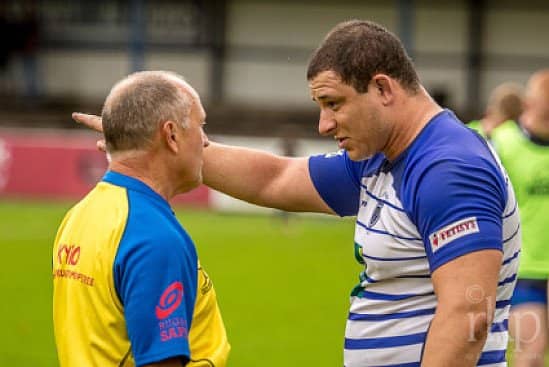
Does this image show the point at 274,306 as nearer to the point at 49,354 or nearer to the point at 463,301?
the point at 49,354

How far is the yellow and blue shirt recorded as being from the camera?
12.0 ft

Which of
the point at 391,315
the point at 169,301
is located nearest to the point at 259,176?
the point at 391,315

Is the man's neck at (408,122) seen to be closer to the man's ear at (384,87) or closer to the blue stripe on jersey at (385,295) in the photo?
the man's ear at (384,87)

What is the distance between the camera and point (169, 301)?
145 inches

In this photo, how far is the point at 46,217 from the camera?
22.0 meters

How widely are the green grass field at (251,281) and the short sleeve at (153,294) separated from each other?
280 inches

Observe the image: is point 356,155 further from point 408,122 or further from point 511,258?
point 511,258

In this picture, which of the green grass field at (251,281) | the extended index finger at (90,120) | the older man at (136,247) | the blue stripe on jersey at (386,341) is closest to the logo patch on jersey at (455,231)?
the blue stripe on jersey at (386,341)

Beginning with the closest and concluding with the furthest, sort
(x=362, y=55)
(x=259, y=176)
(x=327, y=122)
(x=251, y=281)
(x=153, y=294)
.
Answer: (x=153, y=294), (x=362, y=55), (x=327, y=122), (x=259, y=176), (x=251, y=281)

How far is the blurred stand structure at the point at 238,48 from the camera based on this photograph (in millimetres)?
34594

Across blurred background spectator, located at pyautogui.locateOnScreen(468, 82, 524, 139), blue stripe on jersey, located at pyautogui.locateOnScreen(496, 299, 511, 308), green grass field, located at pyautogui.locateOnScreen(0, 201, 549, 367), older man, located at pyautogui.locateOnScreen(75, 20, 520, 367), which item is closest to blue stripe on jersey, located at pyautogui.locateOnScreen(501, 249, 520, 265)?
older man, located at pyautogui.locateOnScreen(75, 20, 520, 367)

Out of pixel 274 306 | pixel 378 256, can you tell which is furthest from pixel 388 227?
pixel 274 306

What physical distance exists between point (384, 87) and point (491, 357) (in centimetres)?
102

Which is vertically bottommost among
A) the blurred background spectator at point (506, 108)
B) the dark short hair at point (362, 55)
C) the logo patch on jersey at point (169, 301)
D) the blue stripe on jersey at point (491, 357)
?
the blurred background spectator at point (506, 108)
